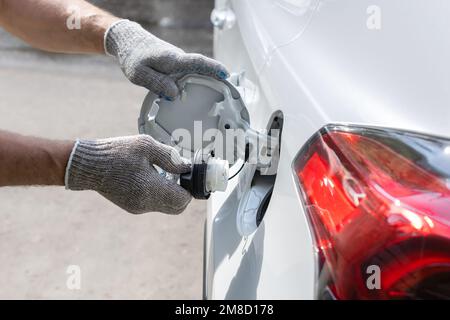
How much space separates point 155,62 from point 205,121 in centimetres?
24

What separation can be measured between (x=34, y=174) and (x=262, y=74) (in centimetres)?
66

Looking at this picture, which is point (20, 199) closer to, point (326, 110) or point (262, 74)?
point (262, 74)

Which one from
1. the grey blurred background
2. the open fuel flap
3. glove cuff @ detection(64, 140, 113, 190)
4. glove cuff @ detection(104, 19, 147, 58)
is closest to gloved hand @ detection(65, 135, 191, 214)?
glove cuff @ detection(64, 140, 113, 190)

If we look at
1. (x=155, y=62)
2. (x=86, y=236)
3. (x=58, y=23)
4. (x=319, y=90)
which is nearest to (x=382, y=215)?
(x=319, y=90)

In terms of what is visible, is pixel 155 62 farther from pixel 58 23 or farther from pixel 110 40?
pixel 58 23

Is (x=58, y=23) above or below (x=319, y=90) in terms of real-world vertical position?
above

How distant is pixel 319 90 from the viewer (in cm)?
117

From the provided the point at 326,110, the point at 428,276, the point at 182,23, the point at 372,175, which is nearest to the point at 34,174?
the point at 326,110

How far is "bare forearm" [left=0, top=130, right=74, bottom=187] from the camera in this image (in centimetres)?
151

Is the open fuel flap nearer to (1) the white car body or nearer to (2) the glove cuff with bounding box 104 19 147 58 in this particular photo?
(1) the white car body

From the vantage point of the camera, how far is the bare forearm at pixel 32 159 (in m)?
1.51

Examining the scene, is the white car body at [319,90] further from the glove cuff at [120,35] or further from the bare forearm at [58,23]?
the bare forearm at [58,23]

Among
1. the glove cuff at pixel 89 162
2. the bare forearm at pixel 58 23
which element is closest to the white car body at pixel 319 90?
the glove cuff at pixel 89 162

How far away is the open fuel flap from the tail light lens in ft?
1.77
